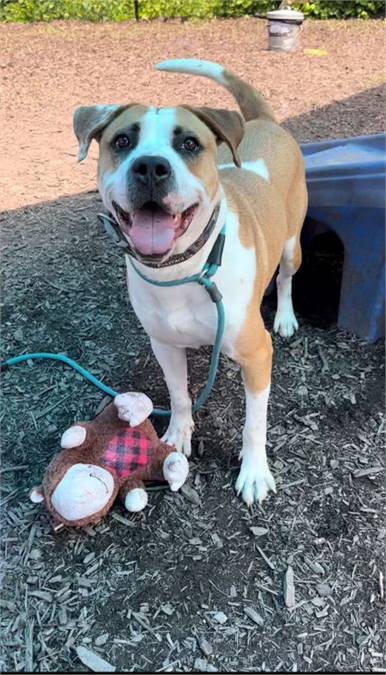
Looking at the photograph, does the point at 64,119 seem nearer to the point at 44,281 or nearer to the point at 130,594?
the point at 44,281

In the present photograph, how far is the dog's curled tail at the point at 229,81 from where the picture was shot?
3.43 metres

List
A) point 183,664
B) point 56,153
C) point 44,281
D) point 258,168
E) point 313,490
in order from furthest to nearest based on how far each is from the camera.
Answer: point 56,153, point 44,281, point 258,168, point 313,490, point 183,664

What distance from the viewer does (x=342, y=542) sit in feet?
9.12

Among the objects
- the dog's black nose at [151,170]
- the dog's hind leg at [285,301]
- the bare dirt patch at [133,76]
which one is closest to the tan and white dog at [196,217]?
the dog's black nose at [151,170]

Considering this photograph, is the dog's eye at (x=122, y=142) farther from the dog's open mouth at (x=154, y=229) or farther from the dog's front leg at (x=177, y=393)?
the dog's front leg at (x=177, y=393)

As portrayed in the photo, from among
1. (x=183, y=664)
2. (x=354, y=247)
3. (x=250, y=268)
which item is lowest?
(x=183, y=664)

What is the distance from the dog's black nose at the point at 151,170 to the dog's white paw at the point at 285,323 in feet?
6.66

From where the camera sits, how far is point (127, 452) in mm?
2795

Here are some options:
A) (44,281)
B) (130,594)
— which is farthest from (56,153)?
(130,594)

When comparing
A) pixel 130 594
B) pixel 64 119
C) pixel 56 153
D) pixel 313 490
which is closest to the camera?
pixel 130 594

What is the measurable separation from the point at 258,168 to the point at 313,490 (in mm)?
1574

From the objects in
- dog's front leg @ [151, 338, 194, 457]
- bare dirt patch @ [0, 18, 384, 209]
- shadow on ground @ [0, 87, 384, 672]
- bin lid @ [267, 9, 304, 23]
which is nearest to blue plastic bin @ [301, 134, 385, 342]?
shadow on ground @ [0, 87, 384, 672]

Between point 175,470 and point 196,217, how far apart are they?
3.65 ft

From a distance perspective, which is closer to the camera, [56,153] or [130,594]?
[130,594]
